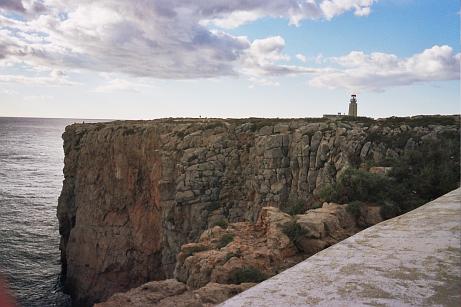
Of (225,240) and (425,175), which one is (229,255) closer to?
(225,240)

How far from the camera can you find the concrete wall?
14.4 feet

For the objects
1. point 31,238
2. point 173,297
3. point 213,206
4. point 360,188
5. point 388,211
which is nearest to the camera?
point 173,297

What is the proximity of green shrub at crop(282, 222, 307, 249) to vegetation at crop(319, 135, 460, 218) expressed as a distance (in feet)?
6.73

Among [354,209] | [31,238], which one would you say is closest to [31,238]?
[31,238]

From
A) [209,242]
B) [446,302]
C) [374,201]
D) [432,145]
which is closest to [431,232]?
[446,302]

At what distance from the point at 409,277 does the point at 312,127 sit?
18.2 metres

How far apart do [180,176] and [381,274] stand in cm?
1979

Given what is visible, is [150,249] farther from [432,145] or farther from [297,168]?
[432,145]

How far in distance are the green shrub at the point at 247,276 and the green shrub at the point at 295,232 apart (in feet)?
5.58

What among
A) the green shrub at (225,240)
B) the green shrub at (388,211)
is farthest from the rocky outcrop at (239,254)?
the green shrub at (388,211)

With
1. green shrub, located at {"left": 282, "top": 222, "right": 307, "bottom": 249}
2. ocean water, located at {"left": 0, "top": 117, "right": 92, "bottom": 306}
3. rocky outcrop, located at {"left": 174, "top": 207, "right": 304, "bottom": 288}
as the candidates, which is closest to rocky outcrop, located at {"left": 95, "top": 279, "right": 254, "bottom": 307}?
rocky outcrop, located at {"left": 174, "top": 207, "right": 304, "bottom": 288}

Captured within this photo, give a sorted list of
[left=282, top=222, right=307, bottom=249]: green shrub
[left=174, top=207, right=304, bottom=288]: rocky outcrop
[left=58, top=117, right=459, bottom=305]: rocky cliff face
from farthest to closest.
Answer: [left=58, top=117, right=459, bottom=305]: rocky cliff face
[left=282, top=222, right=307, bottom=249]: green shrub
[left=174, top=207, right=304, bottom=288]: rocky outcrop

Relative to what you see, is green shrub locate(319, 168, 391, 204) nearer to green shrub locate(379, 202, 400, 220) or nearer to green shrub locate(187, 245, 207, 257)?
green shrub locate(379, 202, 400, 220)

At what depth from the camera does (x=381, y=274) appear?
499 cm
